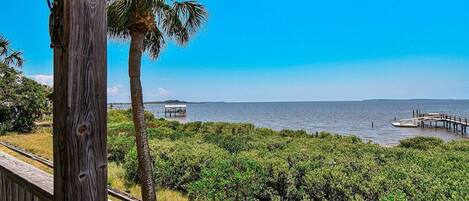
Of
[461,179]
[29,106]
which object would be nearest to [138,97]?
[461,179]

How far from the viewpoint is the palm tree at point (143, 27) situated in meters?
6.84

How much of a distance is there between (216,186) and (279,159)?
1.35 meters

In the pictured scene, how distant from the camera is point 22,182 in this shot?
6.17ft

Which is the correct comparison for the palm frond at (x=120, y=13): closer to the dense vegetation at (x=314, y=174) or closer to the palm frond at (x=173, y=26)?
the palm frond at (x=173, y=26)

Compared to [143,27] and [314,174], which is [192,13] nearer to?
[143,27]

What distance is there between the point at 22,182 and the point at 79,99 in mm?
1071

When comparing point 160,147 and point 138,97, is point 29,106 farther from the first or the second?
point 138,97

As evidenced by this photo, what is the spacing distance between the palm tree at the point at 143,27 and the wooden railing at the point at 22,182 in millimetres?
4676

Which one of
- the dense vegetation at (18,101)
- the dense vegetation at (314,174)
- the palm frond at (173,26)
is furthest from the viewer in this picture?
the dense vegetation at (18,101)

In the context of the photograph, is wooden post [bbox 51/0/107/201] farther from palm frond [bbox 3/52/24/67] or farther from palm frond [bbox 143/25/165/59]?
palm frond [bbox 3/52/24/67]

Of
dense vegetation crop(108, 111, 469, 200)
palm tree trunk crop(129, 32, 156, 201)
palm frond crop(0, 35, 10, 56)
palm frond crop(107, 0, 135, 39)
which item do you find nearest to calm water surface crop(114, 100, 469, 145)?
dense vegetation crop(108, 111, 469, 200)

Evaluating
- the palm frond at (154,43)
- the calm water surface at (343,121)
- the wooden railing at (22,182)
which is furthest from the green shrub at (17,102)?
the calm water surface at (343,121)

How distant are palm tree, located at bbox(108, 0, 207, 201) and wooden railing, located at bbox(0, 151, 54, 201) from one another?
4.68 meters

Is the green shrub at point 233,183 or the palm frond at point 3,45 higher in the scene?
the palm frond at point 3,45
